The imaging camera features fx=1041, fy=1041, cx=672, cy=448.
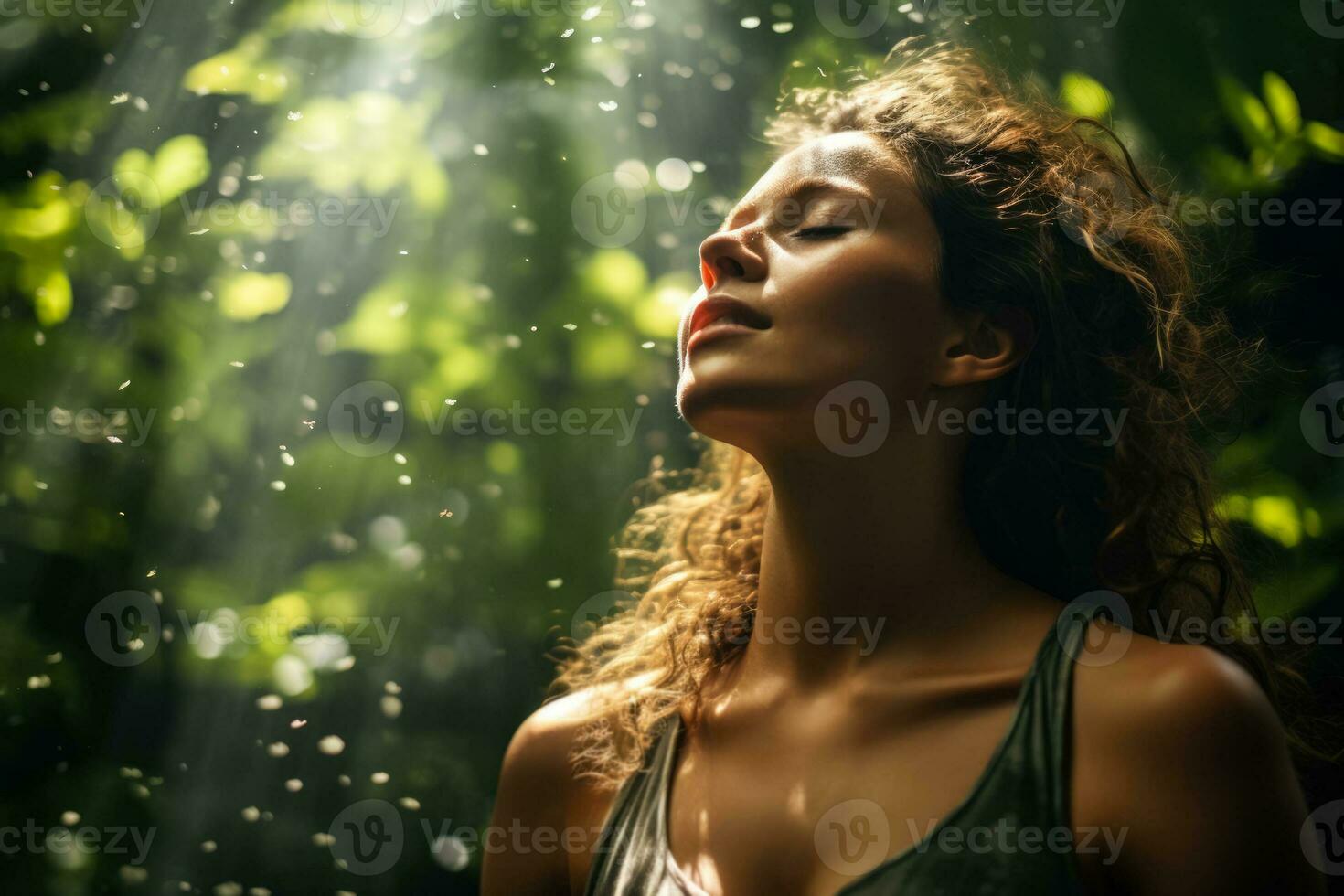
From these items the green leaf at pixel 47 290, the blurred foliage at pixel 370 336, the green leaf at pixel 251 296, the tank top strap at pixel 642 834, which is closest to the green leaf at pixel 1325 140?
the blurred foliage at pixel 370 336

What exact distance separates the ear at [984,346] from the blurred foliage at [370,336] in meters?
0.42

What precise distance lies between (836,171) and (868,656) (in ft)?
1.54

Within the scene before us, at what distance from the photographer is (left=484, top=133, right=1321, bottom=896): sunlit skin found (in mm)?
759

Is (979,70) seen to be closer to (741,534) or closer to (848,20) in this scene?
(848,20)

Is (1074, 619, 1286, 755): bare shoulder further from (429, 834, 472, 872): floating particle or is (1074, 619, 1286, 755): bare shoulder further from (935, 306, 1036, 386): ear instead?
(429, 834, 472, 872): floating particle

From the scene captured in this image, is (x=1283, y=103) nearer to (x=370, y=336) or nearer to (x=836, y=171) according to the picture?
(x=836, y=171)

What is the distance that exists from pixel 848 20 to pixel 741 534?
76cm

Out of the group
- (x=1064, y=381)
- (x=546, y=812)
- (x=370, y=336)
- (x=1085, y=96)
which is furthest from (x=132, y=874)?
(x=1085, y=96)

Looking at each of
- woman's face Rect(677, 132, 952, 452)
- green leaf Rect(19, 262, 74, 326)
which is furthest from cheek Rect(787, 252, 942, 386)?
green leaf Rect(19, 262, 74, 326)

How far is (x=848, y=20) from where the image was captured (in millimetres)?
1483

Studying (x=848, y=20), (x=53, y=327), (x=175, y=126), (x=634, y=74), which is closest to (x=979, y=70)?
(x=848, y=20)

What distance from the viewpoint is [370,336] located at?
138 centimetres

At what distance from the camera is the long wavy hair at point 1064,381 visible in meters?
1.03

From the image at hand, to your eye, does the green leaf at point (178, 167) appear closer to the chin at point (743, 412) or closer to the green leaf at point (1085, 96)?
the chin at point (743, 412)
